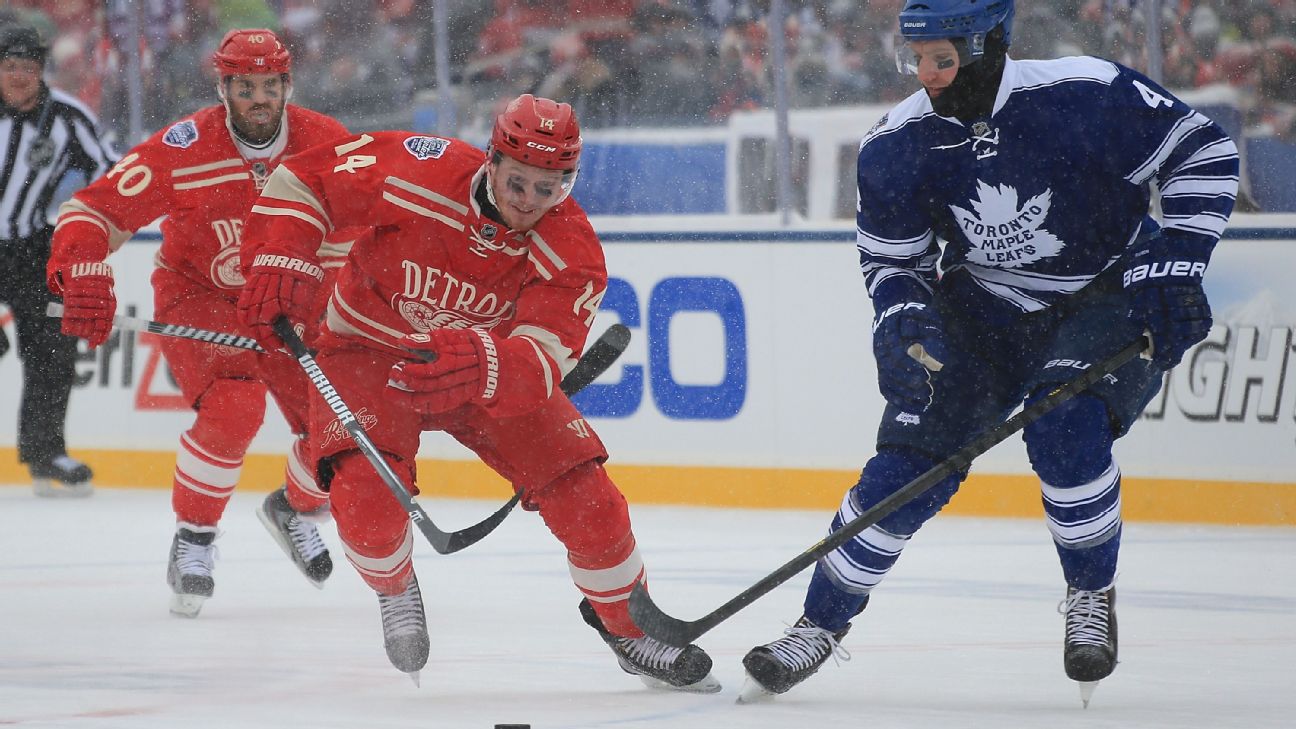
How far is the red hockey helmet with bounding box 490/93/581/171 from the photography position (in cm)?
295

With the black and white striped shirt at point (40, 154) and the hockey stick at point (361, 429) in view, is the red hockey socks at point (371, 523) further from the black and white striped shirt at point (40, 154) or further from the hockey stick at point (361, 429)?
the black and white striped shirt at point (40, 154)

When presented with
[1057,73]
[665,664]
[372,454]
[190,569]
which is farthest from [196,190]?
[1057,73]

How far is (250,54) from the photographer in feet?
12.9

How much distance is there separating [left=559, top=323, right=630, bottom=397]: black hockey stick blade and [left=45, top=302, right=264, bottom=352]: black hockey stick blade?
75 centimetres

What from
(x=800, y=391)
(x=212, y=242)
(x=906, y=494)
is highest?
(x=906, y=494)

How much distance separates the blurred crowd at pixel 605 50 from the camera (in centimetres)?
553

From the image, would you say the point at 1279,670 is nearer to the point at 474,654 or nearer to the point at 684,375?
the point at 474,654

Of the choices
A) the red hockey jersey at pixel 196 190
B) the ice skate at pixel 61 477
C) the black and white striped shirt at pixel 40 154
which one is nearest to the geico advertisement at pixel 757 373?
the ice skate at pixel 61 477

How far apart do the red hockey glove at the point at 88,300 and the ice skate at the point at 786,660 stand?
1.57m

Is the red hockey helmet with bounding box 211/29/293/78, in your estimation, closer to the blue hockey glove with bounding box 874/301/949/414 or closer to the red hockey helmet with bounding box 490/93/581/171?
the red hockey helmet with bounding box 490/93/581/171

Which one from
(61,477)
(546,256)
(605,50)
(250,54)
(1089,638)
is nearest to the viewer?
(1089,638)

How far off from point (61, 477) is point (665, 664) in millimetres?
4008

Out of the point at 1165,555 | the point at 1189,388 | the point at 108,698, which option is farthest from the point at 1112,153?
the point at 1189,388

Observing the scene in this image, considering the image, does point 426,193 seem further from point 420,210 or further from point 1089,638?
point 1089,638
